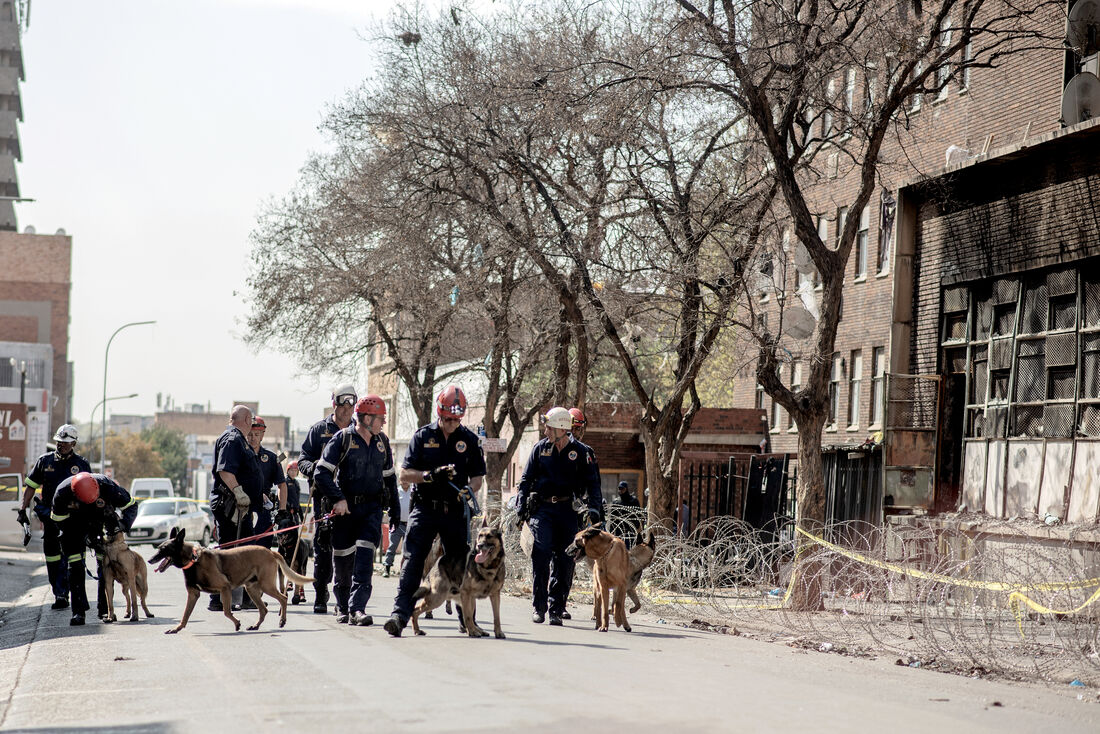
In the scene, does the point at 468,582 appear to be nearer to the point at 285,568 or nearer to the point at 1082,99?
the point at 285,568

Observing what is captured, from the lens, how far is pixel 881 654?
11.1 meters

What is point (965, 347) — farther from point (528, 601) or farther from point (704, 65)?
point (528, 601)

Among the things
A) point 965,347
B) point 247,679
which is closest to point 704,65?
point 965,347

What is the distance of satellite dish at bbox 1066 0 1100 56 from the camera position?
19.6 meters

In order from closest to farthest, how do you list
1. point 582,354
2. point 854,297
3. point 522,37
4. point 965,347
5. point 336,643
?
point 336,643 < point 965,347 < point 522,37 < point 582,354 < point 854,297

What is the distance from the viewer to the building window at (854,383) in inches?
1305

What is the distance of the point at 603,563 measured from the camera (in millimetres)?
12398

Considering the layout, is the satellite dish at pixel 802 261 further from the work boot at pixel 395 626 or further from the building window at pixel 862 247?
the work boot at pixel 395 626

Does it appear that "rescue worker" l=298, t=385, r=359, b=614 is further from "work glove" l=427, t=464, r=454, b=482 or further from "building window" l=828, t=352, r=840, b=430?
"building window" l=828, t=352, r=840, b=430

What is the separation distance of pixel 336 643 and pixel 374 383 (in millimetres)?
64571

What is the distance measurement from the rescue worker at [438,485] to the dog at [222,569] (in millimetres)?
1475

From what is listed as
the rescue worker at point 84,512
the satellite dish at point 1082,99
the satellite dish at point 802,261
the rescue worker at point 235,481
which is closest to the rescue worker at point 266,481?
the rescue worker at point 235,481

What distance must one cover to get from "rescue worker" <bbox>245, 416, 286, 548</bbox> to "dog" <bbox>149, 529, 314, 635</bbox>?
1.66 metres

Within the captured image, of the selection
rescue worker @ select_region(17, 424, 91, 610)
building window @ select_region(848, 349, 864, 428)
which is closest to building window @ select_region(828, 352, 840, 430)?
building window @ select_region(848, 349, 864, 428)
